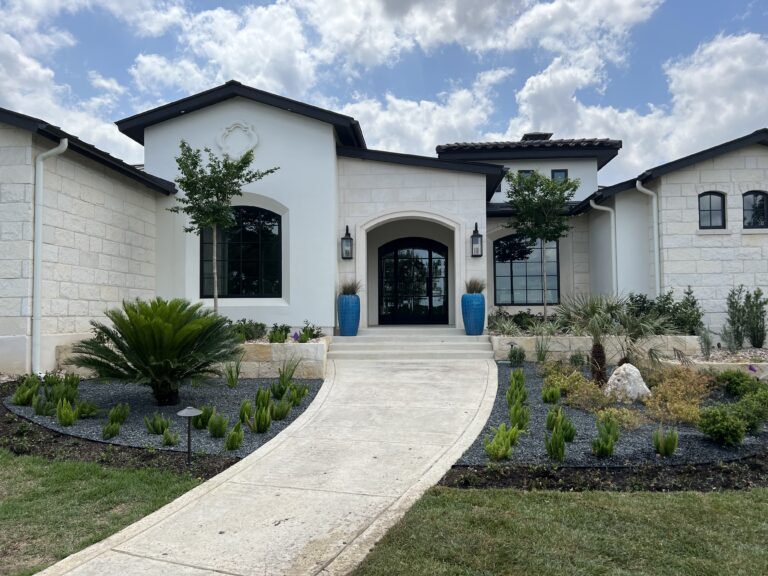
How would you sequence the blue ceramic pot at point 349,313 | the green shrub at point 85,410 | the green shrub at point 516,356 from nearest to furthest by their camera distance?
1. the green shrub at point 85,410
2. the green shrub at point 516,356
3. the blue ceramic pot at point 349,313

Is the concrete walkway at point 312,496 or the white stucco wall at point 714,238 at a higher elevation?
the white stucco wall at point 714,238

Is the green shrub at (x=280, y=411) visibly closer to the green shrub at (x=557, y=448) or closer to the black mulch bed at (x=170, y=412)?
the black mulch bed at (x=170, y=412)

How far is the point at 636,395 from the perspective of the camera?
7.30 metres

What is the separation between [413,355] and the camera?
10711 mm

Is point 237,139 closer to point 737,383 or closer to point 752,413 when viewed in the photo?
point 737,383

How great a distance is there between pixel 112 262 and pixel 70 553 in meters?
8.13

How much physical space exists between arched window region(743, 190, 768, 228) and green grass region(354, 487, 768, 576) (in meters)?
10.4

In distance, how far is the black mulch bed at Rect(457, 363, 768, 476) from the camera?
4898mm

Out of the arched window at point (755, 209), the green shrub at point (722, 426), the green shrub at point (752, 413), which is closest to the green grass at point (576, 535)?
the green shrub at point (722, 426)

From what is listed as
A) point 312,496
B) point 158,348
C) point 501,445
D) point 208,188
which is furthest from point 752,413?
point 208,188

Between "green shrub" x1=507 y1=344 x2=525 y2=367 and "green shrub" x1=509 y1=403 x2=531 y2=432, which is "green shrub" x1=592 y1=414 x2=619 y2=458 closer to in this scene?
"green shrub" x1=509 y1=403 x2=531 y2=432

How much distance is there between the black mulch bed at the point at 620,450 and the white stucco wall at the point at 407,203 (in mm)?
6493

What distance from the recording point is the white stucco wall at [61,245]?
839cm

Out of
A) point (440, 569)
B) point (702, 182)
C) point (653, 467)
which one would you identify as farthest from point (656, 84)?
point (440, 569)
